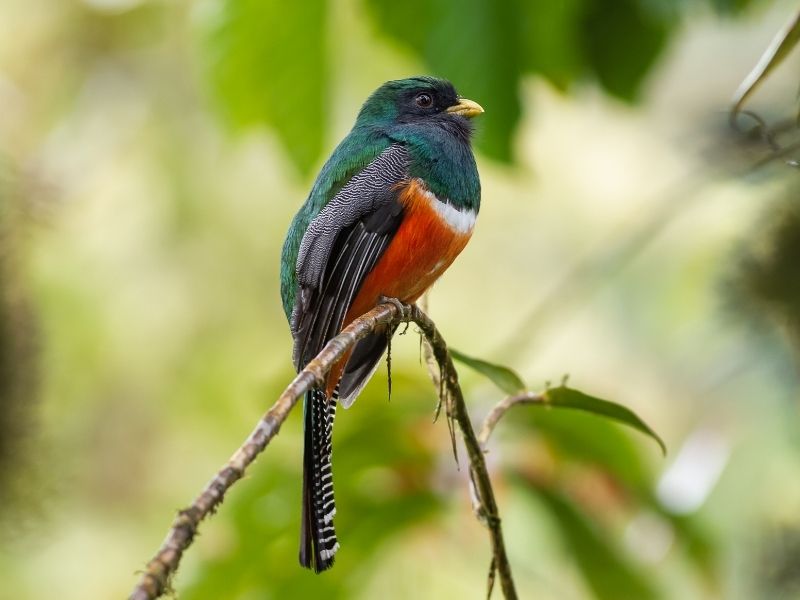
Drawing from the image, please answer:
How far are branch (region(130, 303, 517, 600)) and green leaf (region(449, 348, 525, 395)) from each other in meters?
0.06

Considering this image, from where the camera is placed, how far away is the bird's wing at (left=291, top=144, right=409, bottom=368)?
3.00 meters

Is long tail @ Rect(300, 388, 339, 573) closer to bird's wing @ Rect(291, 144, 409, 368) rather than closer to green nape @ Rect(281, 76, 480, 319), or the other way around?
bird's wing @ Rect(291, 144, 409, 368)

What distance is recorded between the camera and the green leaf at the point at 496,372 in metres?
2.36

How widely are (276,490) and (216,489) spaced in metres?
2.36

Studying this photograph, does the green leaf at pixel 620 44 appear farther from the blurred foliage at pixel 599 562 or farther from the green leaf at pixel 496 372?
the green leaf at pixel 496 372

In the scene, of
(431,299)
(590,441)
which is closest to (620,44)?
(590,441)

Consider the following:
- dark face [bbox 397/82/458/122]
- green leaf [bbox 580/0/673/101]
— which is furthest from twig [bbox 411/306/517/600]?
green leaf [bbox 580/0/673/101]

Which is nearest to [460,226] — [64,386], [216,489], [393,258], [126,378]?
[393,258]

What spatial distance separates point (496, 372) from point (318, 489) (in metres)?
0.48

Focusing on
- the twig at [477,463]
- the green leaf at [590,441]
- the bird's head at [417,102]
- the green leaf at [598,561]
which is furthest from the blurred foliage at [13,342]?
the twig at [477,463]

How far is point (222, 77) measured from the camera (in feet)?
12.4

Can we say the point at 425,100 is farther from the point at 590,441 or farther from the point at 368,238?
the point at 590,441

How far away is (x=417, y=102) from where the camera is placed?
3.64 meters

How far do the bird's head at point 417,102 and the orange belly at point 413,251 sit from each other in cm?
49
